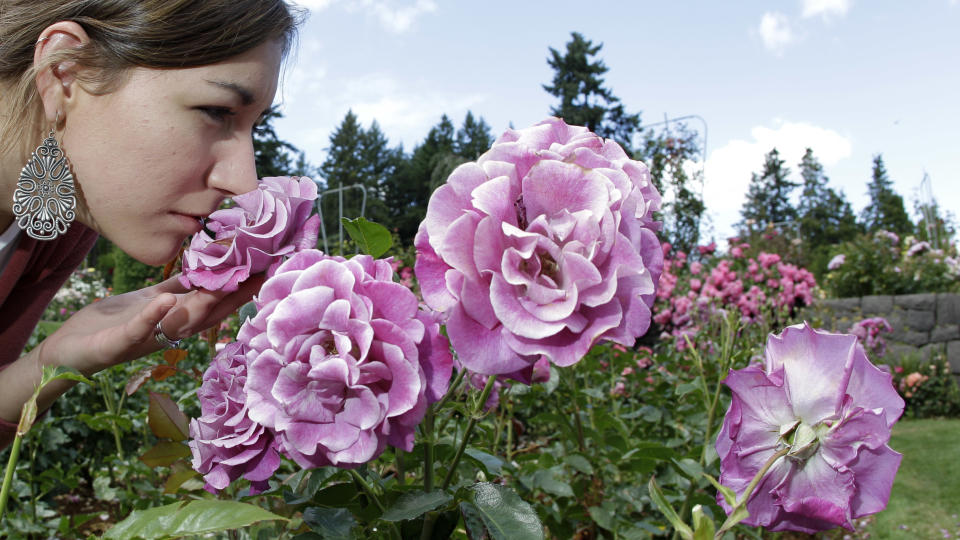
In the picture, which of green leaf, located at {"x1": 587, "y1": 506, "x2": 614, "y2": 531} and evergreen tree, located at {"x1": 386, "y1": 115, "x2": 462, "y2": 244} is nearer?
green leaf, located at {"x1": 587, "y1": 506, "x2": 614, "y2": 531}

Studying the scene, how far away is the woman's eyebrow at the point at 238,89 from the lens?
1075mm

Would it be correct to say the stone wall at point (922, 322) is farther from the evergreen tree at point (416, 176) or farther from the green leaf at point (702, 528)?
the evergreen tree at point (416, 176)

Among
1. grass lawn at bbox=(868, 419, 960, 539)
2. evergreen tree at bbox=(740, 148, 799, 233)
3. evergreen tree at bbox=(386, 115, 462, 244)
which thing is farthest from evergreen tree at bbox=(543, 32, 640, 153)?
grass lawn at bbox=(868, 419, 960, 539)

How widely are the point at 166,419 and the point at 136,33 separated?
2.04ft

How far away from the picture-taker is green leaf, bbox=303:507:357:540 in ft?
A: 2.27

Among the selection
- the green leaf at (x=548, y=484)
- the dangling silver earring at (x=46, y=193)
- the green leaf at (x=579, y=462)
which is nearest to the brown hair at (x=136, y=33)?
the dangling silver earring at (x=46, y=193)

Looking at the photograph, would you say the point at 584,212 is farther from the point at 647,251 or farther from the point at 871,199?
the point at 871,199

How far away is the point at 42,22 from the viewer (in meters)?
1.22

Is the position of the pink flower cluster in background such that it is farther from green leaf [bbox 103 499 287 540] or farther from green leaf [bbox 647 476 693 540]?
green leaf [bbox 103 499 287 540]

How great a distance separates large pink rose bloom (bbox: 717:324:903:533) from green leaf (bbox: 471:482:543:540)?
177 millimetres

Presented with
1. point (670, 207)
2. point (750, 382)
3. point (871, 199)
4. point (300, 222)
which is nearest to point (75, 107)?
point (300, 222)

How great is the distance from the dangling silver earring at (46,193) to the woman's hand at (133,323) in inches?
6.5

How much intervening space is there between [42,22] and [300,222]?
74 cm

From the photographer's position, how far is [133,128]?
43.9 inches
